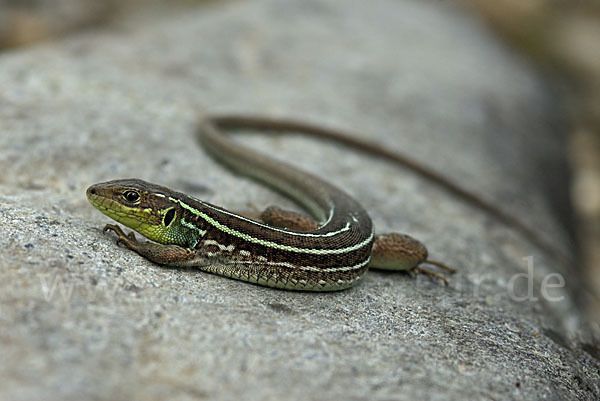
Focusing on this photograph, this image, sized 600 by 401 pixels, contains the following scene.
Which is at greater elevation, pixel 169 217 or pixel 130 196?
pixel 130 196

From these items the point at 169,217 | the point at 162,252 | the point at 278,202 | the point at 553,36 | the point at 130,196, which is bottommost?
the point at 278,202

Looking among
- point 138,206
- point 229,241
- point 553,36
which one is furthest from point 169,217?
point 553,36

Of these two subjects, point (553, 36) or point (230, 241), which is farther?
point (553, 36)

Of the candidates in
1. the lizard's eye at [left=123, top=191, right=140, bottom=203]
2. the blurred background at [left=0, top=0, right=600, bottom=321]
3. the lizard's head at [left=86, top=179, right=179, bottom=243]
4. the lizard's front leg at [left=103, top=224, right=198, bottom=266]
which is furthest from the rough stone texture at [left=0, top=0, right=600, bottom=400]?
the blurred background at [left=0, top=0, right=600, bottom=321]

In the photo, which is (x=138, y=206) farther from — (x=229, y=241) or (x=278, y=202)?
(x=278, y=202)

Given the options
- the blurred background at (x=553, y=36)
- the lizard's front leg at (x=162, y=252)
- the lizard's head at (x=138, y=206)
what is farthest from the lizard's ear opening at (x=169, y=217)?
the blurred background at (x=553, y=36)

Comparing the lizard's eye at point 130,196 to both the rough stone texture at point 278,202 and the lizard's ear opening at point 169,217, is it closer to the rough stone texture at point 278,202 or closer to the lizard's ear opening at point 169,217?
the lizard's ear opening at point 169,217
